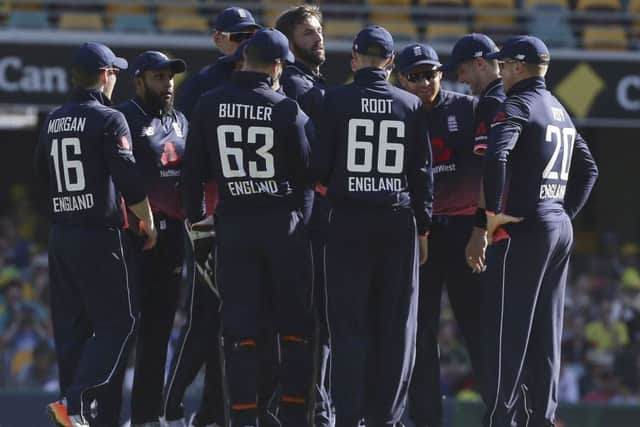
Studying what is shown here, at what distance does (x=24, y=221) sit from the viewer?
58.7 ft

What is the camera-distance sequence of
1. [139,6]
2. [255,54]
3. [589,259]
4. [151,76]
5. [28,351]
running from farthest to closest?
[589,259] < [139,6] < [28,351] < [151,76] < [255,54]

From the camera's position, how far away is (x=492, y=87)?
7.79 meters

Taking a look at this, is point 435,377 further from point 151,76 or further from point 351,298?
point 151,76

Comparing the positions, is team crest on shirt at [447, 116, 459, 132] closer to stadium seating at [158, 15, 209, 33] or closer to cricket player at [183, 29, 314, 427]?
cricket player at [183, 29, 314, 427]

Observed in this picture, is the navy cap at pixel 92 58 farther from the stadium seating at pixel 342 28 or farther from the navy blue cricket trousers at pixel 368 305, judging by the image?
the stadium seating at pixel 342 28

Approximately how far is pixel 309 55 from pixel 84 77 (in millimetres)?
1263

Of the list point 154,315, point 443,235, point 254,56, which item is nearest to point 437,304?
point 443,235

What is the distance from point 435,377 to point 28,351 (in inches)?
267

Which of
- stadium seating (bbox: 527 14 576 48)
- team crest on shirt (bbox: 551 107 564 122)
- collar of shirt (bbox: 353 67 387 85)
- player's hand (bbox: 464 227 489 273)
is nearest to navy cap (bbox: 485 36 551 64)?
team crest on shirt (bbox: 551 107 564 122)

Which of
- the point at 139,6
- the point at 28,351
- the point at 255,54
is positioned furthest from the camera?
the point at 139,6

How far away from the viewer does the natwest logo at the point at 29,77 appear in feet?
46.3

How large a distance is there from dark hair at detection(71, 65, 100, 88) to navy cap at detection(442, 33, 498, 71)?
6.35 ft

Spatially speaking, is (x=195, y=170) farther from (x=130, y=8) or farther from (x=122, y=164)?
(x=130, y=8)

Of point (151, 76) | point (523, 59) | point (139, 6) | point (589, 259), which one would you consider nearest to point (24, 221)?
point (139, 6)
